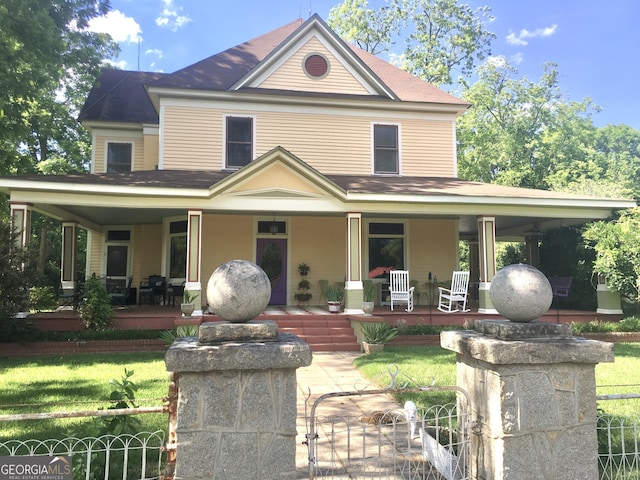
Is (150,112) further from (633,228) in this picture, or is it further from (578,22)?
(578,22)

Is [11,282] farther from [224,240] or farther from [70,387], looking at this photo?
[224,240]

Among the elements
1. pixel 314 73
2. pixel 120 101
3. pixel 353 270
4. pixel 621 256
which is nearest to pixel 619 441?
pixel 353 270

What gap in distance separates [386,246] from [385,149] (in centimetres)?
320

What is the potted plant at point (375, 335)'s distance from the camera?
31.3ft

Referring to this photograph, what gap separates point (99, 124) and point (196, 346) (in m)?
15.0

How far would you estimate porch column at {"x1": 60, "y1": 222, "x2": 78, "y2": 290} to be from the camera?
1331cm

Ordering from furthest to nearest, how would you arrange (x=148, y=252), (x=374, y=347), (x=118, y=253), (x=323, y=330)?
1. (x=118, y=253)
2. (x=148, y=252)
3. (x=323, y=330)
4. (x=374, y=347)

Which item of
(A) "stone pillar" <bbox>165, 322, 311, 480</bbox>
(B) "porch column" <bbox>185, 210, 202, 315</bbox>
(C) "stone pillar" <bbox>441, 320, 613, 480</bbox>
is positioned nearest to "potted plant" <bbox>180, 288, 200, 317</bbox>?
(B) "porch column" <bbox>185, 210, 202, 315</bbox>

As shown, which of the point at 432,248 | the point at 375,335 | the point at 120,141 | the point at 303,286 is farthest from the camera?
the point at 120,141

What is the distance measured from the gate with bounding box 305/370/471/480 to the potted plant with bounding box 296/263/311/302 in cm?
805

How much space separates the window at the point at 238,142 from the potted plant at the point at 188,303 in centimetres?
483

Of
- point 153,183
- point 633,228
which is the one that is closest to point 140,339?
point 153,183

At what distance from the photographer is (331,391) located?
6184 millimetres

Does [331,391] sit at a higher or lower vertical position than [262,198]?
lower
